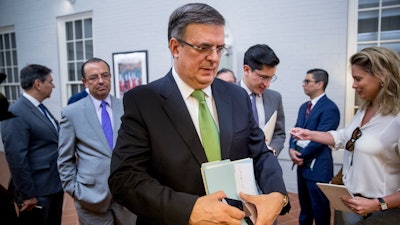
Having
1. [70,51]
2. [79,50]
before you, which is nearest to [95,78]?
[79,50]

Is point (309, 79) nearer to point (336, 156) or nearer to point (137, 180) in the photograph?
point (336, 156)

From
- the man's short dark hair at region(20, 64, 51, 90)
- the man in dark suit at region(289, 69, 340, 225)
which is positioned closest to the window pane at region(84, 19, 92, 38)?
the man's short dark hair at region(20, 64, 51, 90)

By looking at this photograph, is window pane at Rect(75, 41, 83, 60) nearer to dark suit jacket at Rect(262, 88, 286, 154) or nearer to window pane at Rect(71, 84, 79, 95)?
window pane at Rect(71, 84, 79, 95)

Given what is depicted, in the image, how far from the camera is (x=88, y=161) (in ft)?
7.27

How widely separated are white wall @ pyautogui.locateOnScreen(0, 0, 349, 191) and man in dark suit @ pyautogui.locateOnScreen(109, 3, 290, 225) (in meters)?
2.65

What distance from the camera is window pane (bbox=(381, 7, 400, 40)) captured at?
13.3ft

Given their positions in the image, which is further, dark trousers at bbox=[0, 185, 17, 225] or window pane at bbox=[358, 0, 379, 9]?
window pane at bbox=[358, 0, 379, 9]

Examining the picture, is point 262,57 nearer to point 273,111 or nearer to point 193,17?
point 273,111

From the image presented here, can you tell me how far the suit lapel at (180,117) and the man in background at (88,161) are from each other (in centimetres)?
116

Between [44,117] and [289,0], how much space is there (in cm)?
381

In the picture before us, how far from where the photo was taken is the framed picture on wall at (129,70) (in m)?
6.09

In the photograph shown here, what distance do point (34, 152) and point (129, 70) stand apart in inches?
152

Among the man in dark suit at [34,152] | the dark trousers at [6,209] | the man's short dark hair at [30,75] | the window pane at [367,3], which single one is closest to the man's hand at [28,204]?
the man in dark suit at [34,152]

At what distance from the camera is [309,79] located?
3.56m
